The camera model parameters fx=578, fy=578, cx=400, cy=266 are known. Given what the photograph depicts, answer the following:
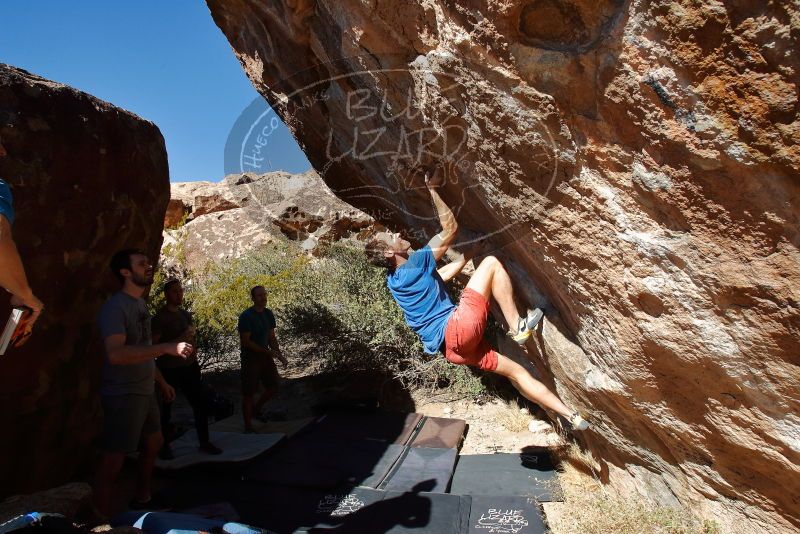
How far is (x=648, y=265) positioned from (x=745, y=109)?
733mm

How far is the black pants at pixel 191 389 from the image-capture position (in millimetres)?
4254

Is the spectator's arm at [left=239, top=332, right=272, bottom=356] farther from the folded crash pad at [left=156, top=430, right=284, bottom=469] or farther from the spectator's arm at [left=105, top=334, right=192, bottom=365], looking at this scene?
the spectator's arm at [left=105, top=334, right=192, bottom=365]

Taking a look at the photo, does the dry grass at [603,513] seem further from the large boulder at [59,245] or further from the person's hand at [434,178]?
the large boulder at [59,245]

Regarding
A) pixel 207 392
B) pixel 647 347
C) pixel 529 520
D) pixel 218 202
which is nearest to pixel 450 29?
pixel 647 347

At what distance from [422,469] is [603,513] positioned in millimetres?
1527

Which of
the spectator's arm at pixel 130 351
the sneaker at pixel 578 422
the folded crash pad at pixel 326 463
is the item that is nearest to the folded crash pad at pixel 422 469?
the folded crash pad at pixel 326 463

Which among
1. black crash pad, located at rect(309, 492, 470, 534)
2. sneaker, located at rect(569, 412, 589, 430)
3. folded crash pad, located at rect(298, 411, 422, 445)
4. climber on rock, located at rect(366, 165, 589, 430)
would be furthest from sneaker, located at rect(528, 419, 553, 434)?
sneaker, located at rect(569, 412, 589, 430)

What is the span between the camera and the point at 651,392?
2.62m

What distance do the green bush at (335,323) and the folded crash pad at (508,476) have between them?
1.63 m

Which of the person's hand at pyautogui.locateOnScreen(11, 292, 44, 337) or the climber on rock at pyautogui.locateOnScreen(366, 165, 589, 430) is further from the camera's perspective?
the climber on rock at pyautogui.locateOnScreen(366, 165, 589, 430)

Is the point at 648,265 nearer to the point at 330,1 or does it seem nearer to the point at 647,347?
the point at 647,347

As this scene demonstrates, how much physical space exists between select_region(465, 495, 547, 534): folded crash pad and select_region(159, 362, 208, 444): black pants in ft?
6.92

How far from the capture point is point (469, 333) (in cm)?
327

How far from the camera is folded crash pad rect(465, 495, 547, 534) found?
331 centimetres
